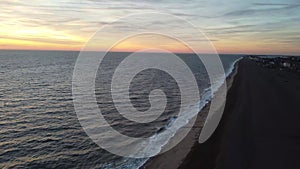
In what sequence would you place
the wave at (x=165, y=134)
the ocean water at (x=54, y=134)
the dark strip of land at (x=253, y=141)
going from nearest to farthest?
the dark strip of land at (x=253, y=141) < the wave at (x=165, y=134) < the ocean water at (x=54, y=134)

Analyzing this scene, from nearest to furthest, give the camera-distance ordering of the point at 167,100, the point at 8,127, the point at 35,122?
the point at 8,127 → the point at 35,122 → the point at 167,100

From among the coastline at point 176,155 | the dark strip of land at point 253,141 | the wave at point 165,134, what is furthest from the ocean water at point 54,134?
the dark strip of land at point 253,141

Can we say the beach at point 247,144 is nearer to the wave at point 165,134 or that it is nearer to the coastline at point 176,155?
the coastline at point 176,155

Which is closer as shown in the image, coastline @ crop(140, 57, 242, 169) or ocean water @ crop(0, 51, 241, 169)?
coastline @ crop(140, 57, 242, 169)

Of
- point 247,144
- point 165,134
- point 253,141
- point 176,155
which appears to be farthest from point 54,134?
point 253,141

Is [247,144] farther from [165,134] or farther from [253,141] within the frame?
[165,134]

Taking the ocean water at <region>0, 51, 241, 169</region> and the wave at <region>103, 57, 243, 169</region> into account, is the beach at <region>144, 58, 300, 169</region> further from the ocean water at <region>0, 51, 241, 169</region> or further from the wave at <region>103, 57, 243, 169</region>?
the ocean water at <region>0, 51, 241, 169</region>

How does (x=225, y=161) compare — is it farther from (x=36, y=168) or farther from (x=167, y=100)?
(x=167, y=100)

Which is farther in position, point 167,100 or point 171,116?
point 167,100

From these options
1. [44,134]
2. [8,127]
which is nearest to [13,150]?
[44,134]

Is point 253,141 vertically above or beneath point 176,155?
above

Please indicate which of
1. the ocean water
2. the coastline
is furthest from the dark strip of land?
the ocean water
